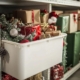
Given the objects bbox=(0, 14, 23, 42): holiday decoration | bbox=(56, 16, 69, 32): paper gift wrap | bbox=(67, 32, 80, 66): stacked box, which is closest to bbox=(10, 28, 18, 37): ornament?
bbox=(0, 14, 23, 42): holiday decoration

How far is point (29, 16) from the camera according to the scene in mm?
1037

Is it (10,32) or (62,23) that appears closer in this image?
(10,32)

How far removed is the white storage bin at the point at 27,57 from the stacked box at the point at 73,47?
0.69 meters

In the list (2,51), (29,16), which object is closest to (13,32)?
(2,51)

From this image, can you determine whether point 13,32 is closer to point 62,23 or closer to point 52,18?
point 52,18

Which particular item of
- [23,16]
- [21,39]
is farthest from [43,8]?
[21,39]

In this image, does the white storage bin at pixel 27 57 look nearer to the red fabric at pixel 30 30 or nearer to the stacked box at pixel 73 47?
the red fabric at pixel 30 30

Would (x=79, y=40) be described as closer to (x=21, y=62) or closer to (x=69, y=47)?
(x=69, y=47)

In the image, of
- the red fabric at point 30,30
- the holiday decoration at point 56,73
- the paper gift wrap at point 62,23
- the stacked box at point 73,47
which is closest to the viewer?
the red fabric at point 30,30

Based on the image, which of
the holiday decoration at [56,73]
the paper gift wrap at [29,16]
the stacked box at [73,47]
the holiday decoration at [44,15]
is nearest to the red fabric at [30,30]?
the paper gift wrap at [29,16]

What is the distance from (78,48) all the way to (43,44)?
3.07 feet

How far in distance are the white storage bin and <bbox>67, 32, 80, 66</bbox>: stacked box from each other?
69 centimetres

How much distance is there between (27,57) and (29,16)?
1.27ft

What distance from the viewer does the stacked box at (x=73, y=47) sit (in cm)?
156
